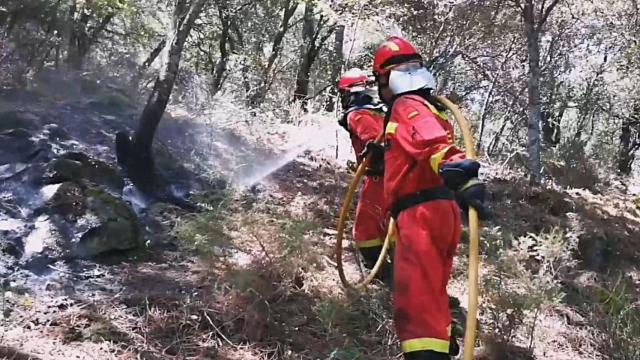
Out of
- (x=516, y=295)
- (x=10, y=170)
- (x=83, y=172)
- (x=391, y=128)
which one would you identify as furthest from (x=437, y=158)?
(x=10, y=170)

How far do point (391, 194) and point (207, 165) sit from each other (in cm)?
377

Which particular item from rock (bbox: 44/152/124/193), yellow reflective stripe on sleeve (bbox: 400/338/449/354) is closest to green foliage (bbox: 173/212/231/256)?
rock (bbox: 44/152/124/193)

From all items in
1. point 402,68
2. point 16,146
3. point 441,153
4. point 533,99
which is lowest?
point 16,146

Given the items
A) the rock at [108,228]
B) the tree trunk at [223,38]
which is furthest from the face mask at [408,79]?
the tree trunk at [223,38]

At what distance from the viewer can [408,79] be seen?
3486 millimetres

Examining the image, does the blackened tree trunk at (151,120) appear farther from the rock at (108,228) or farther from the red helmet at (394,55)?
the red helmet at (394,55)

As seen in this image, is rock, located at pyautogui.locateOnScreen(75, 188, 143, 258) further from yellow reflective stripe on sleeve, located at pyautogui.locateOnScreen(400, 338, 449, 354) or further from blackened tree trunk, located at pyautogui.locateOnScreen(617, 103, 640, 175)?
blackened tree trunk, located at pyautogui.locateOnScreen(617, 103, 640, 175)

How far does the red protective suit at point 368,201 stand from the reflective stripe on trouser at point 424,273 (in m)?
1.37

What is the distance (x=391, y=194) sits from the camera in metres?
Answer: 3.41

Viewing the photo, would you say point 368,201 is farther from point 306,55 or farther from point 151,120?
point 306,55

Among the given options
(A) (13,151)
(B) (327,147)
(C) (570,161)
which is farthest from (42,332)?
(C) (570,161)

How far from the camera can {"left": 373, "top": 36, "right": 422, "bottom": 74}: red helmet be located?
3.54m

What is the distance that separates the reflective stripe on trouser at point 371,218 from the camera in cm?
474

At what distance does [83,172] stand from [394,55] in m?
3.12
